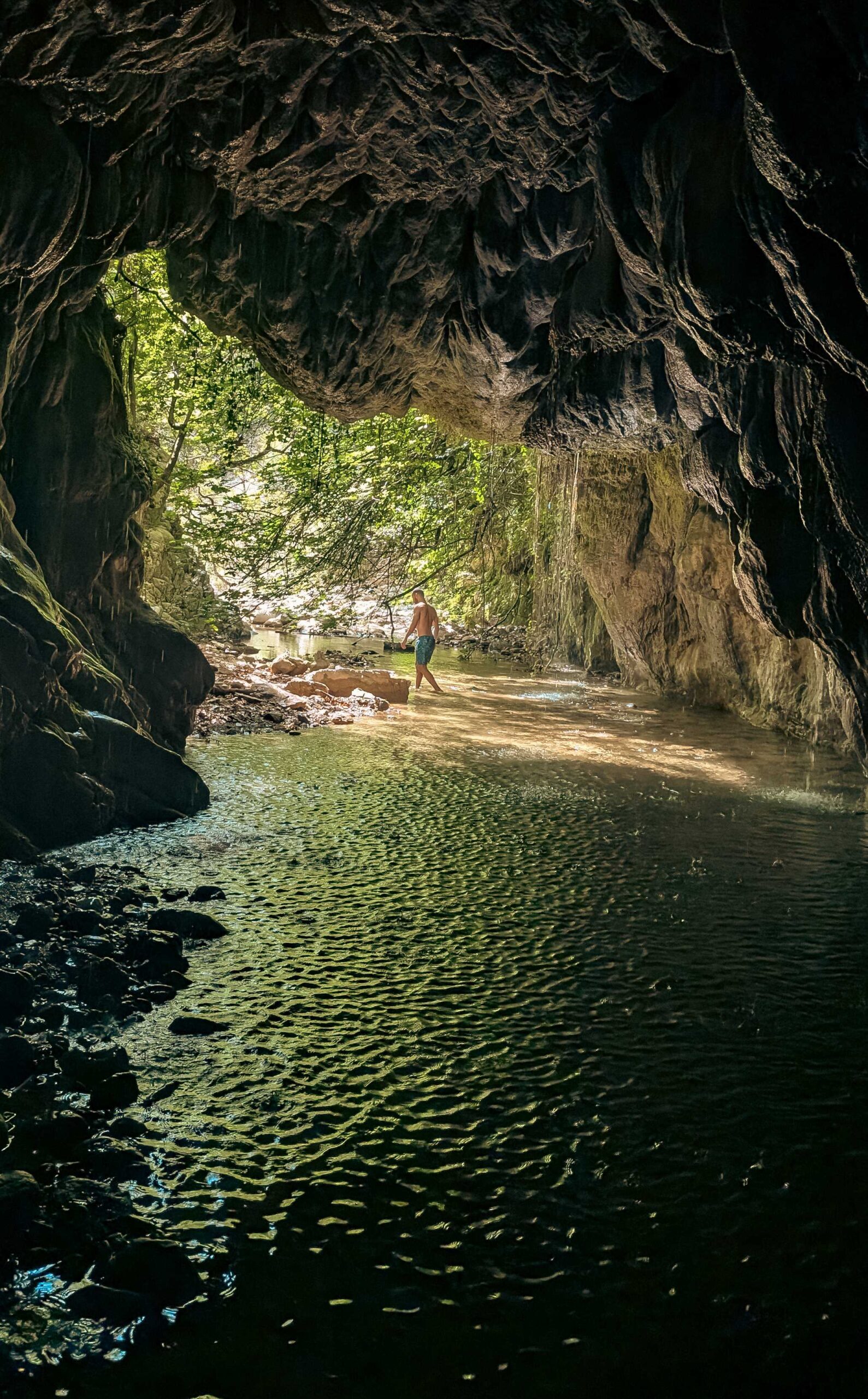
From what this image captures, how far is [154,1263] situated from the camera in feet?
10.6

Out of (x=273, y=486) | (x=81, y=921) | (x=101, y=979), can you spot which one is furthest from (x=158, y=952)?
(x=273, y=486)

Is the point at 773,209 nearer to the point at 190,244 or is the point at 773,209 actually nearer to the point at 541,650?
the point at 190,244

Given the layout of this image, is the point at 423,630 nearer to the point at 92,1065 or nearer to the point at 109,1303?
the point at 92,1065

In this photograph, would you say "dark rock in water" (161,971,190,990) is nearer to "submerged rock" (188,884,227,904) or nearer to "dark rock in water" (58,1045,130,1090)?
"dark rock in water" (58,1045,130,1090)

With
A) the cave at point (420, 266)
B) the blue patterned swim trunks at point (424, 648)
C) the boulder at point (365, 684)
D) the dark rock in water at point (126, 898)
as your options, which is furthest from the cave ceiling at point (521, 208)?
the blue patterned swim trunks at point (424, 648)

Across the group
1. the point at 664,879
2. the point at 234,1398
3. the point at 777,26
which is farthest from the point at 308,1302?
the point at 777,26

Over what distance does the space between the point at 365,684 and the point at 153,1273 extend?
14.1 m

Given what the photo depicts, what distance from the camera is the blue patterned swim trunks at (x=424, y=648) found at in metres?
18.3

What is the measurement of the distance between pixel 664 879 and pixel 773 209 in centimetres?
428

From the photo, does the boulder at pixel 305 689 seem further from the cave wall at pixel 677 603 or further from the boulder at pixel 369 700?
the cave wall at pixel 677 603

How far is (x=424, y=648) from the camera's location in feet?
60.2

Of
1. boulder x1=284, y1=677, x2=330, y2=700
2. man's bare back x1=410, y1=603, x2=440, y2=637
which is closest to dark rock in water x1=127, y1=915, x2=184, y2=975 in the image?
boulder x1=284, y1=677, x2=330, y2=700

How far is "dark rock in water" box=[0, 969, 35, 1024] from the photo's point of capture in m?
4.64

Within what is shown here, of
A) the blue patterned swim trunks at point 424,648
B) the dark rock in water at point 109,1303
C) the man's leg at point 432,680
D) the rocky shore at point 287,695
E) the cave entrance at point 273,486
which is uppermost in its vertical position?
the cave entrance at point 273,486
